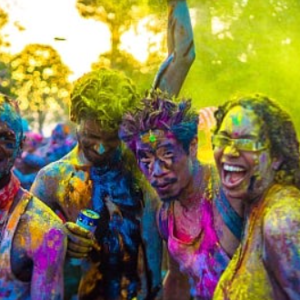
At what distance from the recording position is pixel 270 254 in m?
2.51

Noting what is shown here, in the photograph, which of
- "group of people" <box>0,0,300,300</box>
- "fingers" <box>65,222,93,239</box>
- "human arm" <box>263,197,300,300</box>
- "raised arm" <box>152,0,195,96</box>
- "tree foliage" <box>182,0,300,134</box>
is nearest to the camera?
"human arm" <box>263,197,300,300</box>

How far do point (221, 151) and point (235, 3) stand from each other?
1834 mm

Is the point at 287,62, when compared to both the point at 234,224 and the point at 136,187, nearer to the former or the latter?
the point at 136,187

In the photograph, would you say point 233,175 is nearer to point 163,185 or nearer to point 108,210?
point 163,185

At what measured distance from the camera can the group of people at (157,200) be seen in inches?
104

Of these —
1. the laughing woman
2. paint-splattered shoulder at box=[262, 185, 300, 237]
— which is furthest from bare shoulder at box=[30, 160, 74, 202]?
paint-splattered shoulder at box=[262, 185, 300, 237]

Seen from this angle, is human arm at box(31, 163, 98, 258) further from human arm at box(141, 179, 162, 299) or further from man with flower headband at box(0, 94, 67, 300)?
man with flower headband at box(0, 94, 67, 300)

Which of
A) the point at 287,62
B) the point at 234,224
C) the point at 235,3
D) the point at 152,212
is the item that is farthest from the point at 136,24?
the point at 234,224

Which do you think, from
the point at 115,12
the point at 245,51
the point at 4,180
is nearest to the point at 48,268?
the point at 4,180

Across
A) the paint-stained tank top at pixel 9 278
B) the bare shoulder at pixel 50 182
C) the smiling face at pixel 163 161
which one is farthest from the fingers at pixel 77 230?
the bare shoulder at pixel 50 182

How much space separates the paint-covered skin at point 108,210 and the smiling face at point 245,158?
1.09m

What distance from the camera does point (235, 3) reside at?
4355 mm

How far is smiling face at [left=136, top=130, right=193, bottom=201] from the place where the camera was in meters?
3.18

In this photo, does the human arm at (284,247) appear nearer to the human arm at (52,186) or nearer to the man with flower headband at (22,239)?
the man with flower headband at (22,239)
